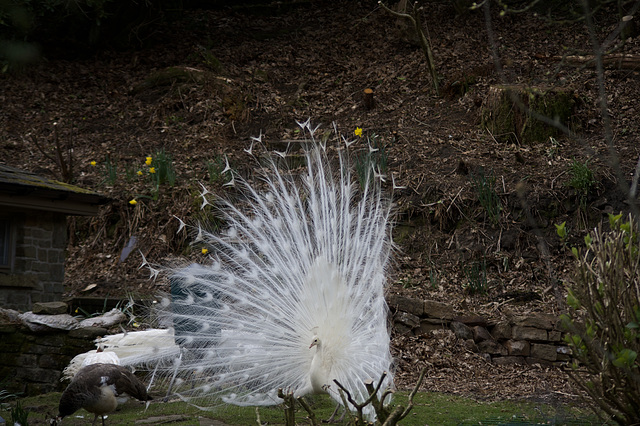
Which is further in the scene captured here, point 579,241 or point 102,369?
point 579,241

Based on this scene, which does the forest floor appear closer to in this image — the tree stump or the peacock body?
the tree stump

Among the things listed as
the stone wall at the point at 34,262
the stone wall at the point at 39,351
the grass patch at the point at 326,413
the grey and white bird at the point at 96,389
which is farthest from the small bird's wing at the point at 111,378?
the stone wall at the point at 34,262

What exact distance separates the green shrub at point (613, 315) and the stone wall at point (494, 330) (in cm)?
375

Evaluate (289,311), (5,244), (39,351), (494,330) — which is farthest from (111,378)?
(5,244)

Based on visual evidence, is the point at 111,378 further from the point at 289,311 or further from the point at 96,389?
the point at 289,311

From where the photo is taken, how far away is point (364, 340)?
5.27 m

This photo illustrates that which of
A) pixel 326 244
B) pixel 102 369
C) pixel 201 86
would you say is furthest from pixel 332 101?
pixel 102 369

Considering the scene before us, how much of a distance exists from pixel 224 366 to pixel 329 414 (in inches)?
40.6

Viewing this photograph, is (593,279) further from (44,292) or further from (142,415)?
(44,292)

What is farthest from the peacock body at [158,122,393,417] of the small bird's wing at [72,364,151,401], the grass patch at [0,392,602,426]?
the small bird's wing at [72,364,151,401]

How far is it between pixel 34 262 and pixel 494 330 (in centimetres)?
616

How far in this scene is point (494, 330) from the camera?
793 cm

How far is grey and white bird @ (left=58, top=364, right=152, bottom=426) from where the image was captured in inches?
197

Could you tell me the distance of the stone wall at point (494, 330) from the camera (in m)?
7.72
